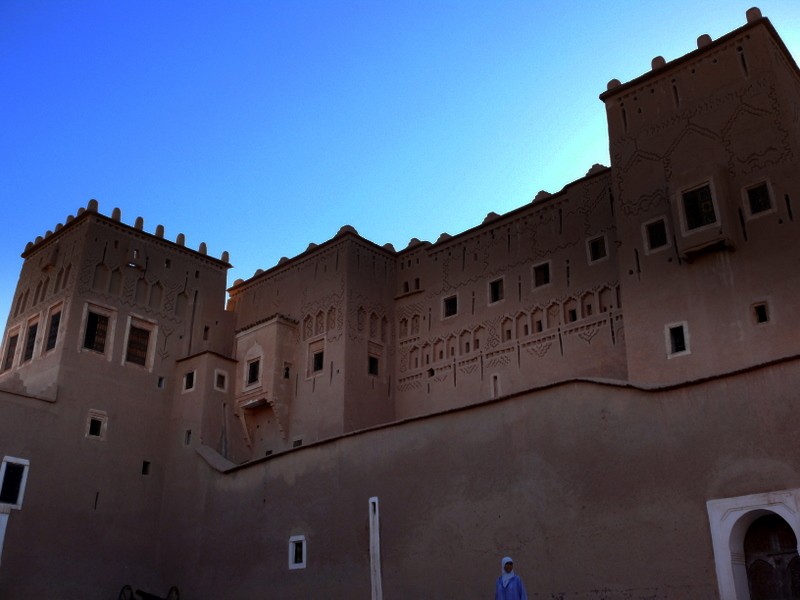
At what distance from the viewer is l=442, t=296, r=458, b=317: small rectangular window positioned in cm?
2064

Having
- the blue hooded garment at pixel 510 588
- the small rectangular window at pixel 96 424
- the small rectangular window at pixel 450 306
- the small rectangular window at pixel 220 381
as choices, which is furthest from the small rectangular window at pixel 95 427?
the blue hooded garment at pixel 510 588

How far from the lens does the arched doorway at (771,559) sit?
29.9 feet

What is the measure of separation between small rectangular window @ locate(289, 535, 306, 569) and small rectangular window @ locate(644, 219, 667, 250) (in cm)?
838

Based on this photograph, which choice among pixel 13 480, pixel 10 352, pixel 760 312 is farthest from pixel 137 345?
pixel 760 312

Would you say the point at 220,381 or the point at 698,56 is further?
the point at 220,381

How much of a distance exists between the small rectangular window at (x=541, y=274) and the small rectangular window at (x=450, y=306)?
7.80ft

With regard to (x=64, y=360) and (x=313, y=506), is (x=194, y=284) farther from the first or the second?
(x=313, y=506)

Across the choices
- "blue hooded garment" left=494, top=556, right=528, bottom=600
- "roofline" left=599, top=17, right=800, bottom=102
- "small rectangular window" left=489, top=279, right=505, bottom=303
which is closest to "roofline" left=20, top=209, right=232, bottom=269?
"small rectangular window" left=489, top=279, right=505, bottom=303

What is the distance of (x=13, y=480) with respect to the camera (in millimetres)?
16812

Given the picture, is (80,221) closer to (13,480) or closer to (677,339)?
(13,480)

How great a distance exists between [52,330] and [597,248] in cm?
1287

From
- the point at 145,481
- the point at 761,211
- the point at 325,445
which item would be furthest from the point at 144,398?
the point at 761,211

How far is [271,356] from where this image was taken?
20969mm

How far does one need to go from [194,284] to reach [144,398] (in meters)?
3.77
